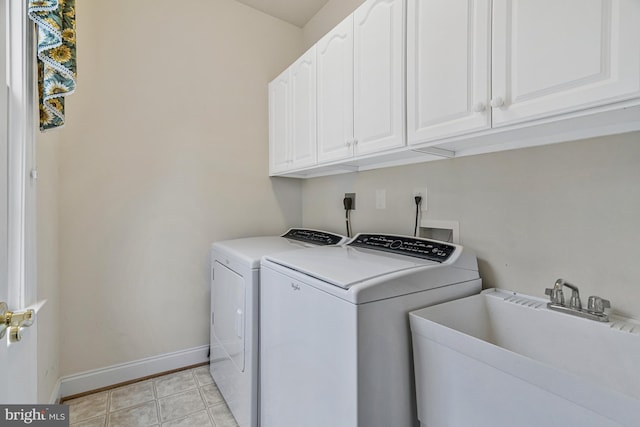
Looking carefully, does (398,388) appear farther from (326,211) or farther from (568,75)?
(326,211)

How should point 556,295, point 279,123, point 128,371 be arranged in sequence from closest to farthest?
point 556,295
point 128,371
point 279,123

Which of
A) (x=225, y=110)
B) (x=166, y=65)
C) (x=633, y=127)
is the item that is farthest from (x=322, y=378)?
(x=166, y=65)

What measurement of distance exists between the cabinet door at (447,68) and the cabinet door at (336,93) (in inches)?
15.8

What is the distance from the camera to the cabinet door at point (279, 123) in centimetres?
218

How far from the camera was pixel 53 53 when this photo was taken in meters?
1.12

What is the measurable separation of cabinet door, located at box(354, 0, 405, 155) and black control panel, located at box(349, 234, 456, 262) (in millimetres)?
478

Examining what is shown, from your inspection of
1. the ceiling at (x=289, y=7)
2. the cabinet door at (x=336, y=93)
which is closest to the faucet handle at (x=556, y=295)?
the cabinet door at (x=336, y=93)

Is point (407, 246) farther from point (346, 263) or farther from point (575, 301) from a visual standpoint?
point (575, 301)

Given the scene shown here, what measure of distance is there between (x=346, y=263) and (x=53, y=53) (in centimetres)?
143

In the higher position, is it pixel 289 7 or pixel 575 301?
pixel 289 7

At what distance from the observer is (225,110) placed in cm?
233

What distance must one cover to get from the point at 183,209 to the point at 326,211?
110 cm

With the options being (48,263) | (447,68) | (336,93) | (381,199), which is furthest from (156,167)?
(447,68)

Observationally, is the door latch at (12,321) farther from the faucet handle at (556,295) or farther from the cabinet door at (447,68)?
the faucet handle at (556,295)
